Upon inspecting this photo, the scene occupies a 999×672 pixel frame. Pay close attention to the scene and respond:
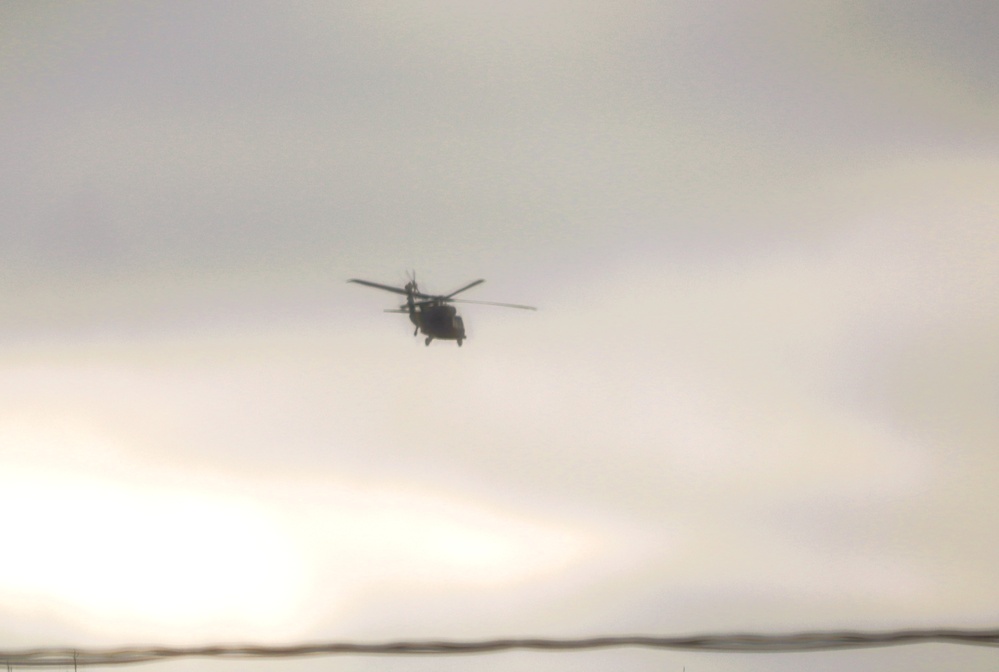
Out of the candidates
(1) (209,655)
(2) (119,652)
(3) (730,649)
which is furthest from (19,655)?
(3) (730,649)

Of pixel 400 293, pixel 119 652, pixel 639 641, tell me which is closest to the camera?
pixel 639 641

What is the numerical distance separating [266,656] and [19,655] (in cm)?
293

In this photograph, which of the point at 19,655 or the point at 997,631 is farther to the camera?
the point at 19,655

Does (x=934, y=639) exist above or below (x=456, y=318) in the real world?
below

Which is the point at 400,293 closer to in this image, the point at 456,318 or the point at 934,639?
the point at 456,318

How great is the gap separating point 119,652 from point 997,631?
853 cm

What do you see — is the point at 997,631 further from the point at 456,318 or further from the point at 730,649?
the point at 456,318

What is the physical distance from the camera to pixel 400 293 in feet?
125

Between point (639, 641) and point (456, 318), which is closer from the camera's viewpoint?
point (639, 641)

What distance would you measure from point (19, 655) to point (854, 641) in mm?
8462

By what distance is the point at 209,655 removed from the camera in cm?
1026

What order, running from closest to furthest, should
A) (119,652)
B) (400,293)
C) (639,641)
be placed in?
(639,641), (119,652), (400,293)

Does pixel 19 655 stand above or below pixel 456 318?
below

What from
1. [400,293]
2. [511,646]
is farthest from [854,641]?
[400,293]
